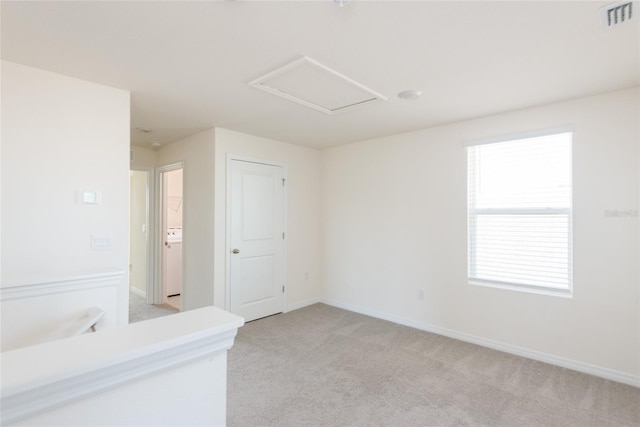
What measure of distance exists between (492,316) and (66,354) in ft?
11.8

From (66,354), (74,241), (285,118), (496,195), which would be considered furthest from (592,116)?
(74,241)

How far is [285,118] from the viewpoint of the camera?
11.3ft

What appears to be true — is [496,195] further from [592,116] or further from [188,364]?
[188,364]

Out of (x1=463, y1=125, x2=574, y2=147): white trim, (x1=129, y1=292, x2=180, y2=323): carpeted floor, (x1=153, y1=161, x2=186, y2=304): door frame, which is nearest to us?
(x1=463, y1=125, x2=574, y2=147): white trim

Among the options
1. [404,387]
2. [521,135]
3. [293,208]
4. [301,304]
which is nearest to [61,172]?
[293,208]

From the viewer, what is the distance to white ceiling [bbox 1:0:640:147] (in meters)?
1.66

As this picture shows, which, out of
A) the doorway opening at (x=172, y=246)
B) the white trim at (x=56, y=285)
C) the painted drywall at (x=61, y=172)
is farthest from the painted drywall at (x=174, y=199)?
the white trim at (x=56, y=285)

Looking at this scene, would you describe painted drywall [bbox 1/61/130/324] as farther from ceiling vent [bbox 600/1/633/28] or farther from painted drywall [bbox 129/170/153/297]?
ceiling vent [bbox 600/1/633/28]

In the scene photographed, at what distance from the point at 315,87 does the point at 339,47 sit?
639mm

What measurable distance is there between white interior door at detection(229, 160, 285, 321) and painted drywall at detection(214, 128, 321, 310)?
0.38 ft

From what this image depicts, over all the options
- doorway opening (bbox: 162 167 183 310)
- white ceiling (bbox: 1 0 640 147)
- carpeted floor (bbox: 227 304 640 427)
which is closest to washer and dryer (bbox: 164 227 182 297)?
doorway opening (bbox: 162 167 183 310)

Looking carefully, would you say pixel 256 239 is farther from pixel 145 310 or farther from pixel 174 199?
pixel 174 199

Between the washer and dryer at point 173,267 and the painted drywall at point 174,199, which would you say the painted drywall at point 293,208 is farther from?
the painted drywall at point 174,199

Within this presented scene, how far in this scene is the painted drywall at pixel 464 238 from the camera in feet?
8.70
